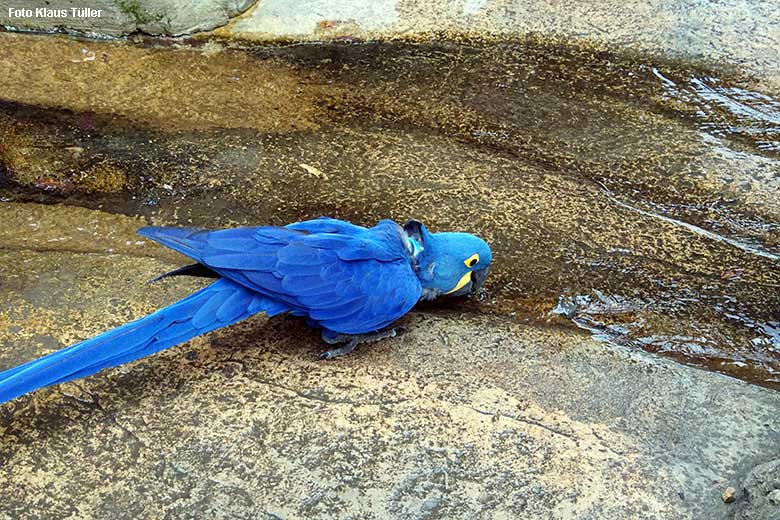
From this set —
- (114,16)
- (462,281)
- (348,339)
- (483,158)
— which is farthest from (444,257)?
(114,16)

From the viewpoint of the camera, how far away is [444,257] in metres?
2.49

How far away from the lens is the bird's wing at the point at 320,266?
7.21 feet

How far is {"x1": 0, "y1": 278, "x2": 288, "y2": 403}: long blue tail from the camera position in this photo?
1908mm

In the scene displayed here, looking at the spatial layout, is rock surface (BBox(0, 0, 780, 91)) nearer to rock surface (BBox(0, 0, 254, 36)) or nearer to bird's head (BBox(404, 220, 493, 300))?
rock surface (BBox(0, 0, 254, 36))

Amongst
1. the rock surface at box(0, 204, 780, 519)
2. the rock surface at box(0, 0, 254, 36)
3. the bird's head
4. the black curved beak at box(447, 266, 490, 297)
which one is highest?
the rock surface at box(0, 0, 254, 36)

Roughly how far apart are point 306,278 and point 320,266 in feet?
0.18

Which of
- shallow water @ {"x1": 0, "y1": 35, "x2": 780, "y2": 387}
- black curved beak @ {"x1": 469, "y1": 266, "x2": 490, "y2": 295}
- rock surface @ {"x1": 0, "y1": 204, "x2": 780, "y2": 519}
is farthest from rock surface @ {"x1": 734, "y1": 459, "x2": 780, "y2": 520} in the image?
black curved beak @ {"x1": 469, "y1": 266, "x2": 490, "y2": 295}

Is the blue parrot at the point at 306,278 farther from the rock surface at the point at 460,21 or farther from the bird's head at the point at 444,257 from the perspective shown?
the rock surface at the point at 460,21

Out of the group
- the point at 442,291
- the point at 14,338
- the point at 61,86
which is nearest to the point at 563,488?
the point at 442,291

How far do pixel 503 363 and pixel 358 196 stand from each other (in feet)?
3.38

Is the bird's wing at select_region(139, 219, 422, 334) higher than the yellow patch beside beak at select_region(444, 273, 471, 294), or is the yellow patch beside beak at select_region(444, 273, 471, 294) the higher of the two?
the bird's wing at select_region(139, 219, 422, 334)

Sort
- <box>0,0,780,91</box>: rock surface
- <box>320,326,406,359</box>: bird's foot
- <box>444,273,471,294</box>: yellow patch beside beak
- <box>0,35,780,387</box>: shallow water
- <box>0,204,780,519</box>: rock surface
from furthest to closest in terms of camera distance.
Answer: <box>0,0,780,91</box>: rock surface < <box>0,35,780,387</box>: shallow water < <box>444,273,471,294</box>: yellow patch beside beak < <box>320,326,406,359</box>: bird's foot < <box>0,204,780,519</box>: rock surface

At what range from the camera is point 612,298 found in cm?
267

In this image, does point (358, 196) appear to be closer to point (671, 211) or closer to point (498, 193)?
point (498, 193)
